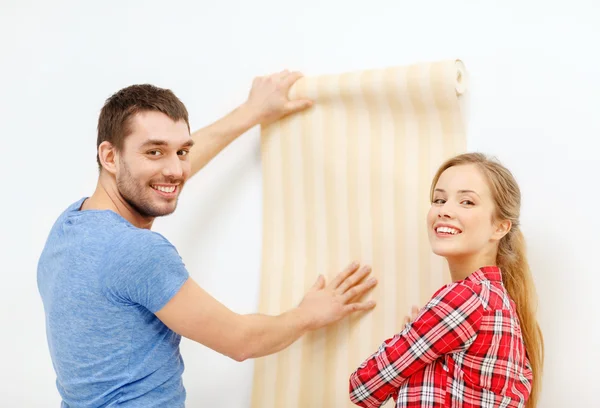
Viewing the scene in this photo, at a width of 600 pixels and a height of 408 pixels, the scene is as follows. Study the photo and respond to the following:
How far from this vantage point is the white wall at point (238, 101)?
5.14 feet

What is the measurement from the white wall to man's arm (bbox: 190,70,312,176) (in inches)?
3.3

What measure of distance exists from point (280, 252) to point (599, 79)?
898 millimetres

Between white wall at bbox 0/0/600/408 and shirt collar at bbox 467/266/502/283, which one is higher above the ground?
white wall at bbox 0/0/600/408

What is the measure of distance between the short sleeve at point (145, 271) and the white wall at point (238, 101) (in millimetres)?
537

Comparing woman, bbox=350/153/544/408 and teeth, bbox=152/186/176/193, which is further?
teeth, bbox=152/186/176/193

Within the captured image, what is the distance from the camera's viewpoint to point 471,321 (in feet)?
4.50

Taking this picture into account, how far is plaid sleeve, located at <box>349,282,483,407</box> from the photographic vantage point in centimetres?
137

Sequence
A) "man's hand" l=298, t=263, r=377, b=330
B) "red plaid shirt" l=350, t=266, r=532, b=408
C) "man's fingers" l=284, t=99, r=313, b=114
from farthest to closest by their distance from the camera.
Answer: "man's fingers" l=284, t=99, r=313, b=114 < "man's hand" l=298, t=263, r=377, b=330 < "red plaid shirt" l=350, t=266, r=532, b=408

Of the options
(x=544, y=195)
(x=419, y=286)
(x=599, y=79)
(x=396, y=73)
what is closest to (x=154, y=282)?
(x=419, y=286)

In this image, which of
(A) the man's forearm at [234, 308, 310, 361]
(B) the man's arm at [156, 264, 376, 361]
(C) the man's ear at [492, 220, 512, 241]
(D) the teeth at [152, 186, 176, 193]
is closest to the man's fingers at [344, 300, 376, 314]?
(B) the man's arm at [156, 264, 376, 361]

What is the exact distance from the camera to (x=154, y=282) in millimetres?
1479

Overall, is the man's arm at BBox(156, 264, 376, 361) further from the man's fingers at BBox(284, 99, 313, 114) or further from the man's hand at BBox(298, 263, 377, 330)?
the man's fingers at BBox(284, 99, 313, 114)

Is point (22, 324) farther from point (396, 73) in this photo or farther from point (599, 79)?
point (599, 79)

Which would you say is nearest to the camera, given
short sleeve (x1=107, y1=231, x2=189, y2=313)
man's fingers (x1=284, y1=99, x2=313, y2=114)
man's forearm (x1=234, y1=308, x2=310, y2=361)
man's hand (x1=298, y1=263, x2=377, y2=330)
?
short sleeve (x1=107, y1=231, x2=189, y2=313)
